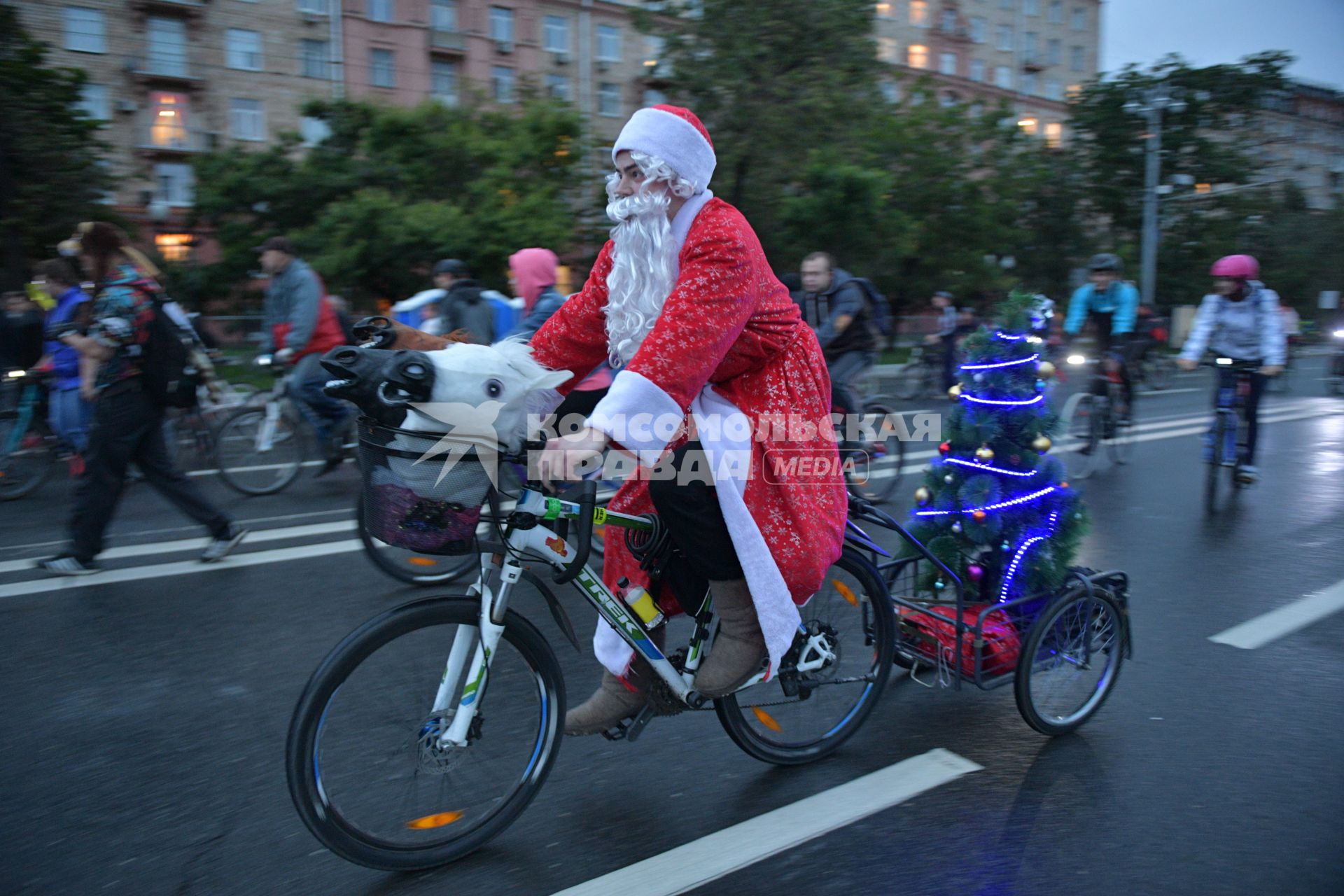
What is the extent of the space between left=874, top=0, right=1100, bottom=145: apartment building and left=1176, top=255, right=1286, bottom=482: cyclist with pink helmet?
48597mm

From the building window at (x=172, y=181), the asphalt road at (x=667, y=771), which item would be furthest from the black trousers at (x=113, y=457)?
the building window at (x=172, y=181)

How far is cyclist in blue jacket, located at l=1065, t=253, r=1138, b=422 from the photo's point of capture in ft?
31.1

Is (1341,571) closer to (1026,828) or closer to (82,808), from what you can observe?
(1026,828)

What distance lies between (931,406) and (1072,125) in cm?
2635

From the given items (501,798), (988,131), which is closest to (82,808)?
(501,798)

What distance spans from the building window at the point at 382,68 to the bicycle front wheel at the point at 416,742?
40.2 meters

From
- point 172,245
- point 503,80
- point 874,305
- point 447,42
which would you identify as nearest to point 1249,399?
point 874,305

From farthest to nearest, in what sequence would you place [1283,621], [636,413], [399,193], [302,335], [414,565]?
[399,193], [302,335], [414,565], [1283,621], [636,413]

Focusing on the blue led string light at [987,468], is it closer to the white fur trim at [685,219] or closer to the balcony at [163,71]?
the white fur trim at [685,219]

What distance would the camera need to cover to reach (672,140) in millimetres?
2502

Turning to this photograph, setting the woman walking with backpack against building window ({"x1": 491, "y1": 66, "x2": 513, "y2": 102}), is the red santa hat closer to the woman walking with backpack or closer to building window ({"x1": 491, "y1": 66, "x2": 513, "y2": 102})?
the woman walking with backpack

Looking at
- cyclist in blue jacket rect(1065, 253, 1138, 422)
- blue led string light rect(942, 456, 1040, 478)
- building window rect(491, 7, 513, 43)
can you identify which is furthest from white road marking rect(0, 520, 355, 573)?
building window rect(491, 7, 513, 43)

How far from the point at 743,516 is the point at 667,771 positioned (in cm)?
103

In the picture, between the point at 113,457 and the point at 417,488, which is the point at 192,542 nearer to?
the point at 113,457
